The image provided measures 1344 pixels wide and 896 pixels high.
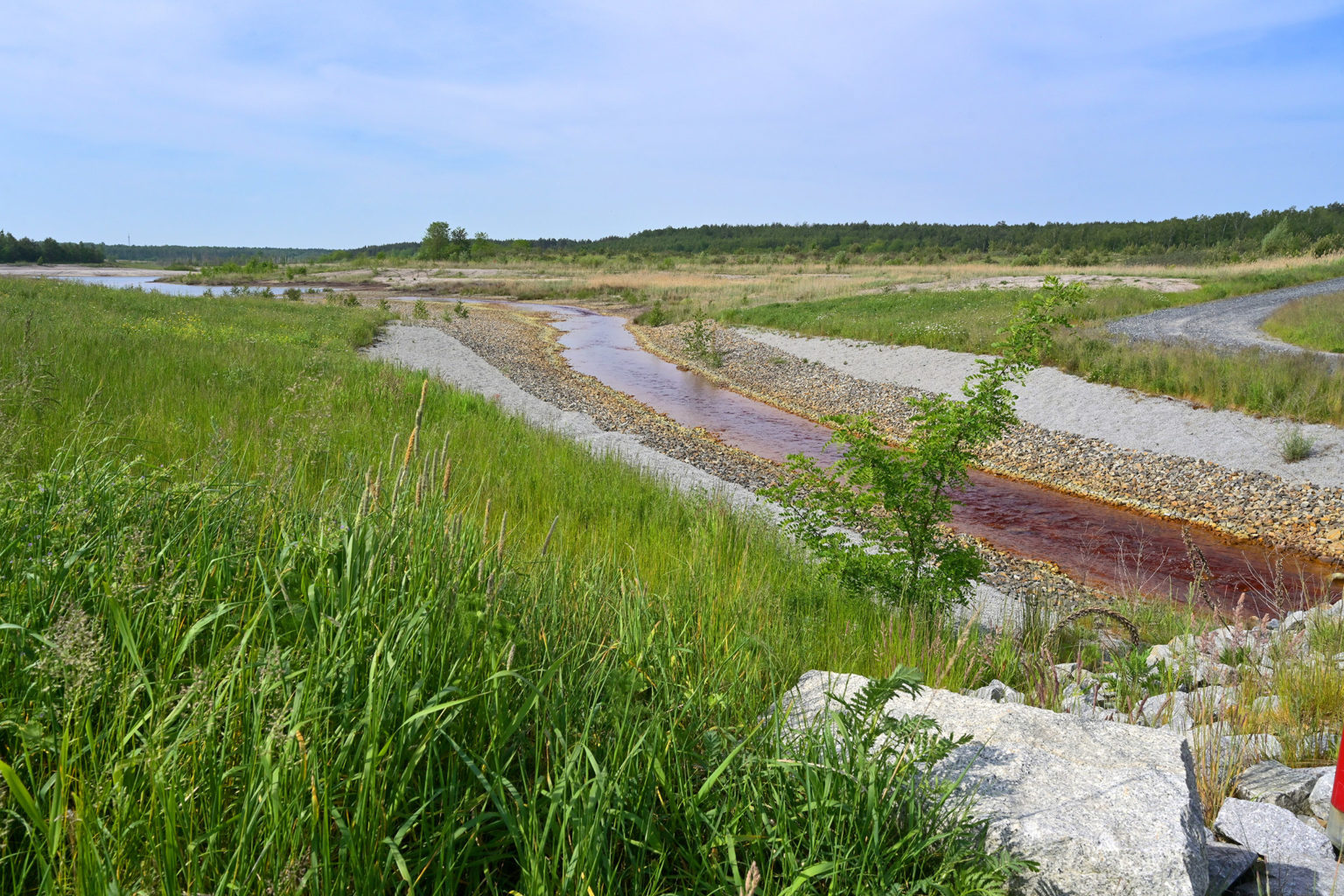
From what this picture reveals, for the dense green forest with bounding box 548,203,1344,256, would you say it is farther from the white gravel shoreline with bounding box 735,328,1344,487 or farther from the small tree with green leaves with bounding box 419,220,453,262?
the white gravel shoreline with bounding box 735,328,1344,487

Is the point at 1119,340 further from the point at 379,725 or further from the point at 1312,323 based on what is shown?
the point at 379,725

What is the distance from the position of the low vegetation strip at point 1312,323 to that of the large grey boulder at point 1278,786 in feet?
73.7

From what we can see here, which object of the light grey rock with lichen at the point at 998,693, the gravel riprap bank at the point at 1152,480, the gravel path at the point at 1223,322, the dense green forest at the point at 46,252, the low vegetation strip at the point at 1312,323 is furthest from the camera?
the dense green forest at the point at 46,252

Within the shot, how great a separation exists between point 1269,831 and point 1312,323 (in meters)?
27.6

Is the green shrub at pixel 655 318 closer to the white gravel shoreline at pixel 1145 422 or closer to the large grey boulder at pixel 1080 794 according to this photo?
the white gravel shoreline at pixel 1145 422

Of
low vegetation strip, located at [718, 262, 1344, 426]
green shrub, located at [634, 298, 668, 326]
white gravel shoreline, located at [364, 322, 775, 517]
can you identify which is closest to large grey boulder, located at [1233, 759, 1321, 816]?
white gravel shoreline, located at [364, 322, 775, 517]

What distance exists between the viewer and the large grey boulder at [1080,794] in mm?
1924

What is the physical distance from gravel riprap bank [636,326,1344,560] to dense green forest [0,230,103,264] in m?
105

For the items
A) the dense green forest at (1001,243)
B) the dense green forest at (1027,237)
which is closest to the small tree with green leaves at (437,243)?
Answer: the dense green forest at (1001,243)

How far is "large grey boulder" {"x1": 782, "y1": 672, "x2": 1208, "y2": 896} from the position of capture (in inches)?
75.7

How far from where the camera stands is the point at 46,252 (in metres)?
94.5

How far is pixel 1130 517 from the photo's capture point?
40.8 ft

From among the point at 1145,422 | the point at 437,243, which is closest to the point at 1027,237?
the point at 437,243

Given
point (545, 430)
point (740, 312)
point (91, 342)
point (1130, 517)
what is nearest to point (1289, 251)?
point (740, 312)
